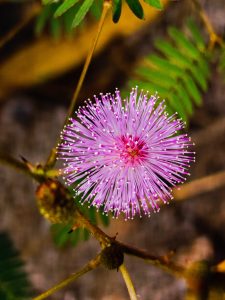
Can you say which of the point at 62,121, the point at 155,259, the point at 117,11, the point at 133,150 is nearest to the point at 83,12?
the point at 117,11

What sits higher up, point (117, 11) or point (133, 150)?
point (117, 11)

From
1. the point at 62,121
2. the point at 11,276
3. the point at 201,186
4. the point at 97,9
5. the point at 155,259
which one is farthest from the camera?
the point at 62,121

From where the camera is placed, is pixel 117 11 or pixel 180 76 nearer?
pixel 117 11

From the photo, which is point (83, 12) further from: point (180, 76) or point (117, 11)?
point (180, 76)

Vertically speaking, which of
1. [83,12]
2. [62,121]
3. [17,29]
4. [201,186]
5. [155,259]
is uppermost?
[17,29]

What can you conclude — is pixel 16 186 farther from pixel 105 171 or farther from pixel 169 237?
pixel 105 171

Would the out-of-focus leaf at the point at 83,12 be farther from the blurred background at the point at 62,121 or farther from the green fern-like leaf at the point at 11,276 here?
the blurred background at the point at 62,121

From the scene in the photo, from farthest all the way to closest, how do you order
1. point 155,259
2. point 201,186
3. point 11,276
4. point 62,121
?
point 62,121 → point 201,186 → point 11,276 → point 155,259

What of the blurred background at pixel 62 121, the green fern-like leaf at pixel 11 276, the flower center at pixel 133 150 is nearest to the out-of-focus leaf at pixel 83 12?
the flower center at pixel 133 150
